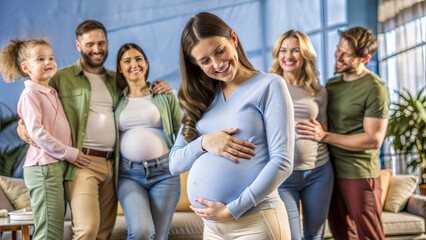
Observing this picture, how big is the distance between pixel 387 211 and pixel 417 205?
26cm


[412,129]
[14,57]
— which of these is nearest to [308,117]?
[14,57]

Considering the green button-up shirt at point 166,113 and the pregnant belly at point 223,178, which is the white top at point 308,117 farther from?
the pregnant belly at point 223,178

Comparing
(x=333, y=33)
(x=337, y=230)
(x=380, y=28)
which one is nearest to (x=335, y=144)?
(x=337, y=230)

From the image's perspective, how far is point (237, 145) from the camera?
70.5 inches

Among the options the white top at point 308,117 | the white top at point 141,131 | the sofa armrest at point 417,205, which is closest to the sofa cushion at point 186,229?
the white top at point 141,131

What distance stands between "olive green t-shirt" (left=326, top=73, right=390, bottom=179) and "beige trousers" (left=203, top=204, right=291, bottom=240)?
1312 mm

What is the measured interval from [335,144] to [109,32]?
11.2 feet

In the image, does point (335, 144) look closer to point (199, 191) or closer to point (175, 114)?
point (175, 114)

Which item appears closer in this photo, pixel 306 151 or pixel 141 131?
pixel 306 151

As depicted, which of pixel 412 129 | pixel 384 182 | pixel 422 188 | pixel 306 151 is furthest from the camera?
pixel 412 129

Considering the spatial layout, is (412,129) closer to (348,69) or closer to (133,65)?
(348,69)

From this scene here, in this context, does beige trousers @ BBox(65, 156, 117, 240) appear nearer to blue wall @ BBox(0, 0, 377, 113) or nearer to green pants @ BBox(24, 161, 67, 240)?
green pants @ BBox(24, 161, 67, 240)

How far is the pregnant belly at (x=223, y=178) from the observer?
5.94 ft

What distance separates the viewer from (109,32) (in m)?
5.86
